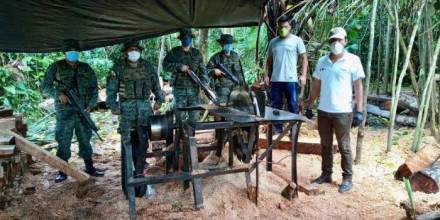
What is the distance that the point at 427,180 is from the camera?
401 cm

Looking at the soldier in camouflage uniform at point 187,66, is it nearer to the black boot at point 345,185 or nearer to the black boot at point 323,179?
the black boot at point 323,179

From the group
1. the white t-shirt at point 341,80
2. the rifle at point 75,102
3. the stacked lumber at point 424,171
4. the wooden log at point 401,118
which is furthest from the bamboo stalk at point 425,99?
the rifle at point 75,102

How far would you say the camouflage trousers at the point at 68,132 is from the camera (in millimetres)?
4781

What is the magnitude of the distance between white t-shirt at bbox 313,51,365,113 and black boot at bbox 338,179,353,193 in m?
0.77

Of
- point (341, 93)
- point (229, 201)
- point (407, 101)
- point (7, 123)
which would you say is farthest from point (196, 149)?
point (407, 101)

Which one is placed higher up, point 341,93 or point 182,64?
point 182,64

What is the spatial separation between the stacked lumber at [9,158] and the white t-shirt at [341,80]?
3.14 meters

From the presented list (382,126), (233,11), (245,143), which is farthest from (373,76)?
(245,143)

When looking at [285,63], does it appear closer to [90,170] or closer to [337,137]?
[337,137]

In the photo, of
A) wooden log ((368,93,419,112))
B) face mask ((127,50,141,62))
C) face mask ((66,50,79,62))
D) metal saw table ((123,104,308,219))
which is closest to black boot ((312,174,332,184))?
metal saw table ((123,104,308,219))

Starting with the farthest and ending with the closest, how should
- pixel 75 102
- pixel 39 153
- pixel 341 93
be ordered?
pixel 75 102 < pixel 341 93 < pixel 39 153

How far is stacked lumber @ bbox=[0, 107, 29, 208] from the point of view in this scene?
3.81 m

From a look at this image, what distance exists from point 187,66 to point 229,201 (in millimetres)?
2301

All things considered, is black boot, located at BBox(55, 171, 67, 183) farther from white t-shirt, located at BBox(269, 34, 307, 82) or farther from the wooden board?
white t-shirt, located at BBox(269, 34, 307, 82)
